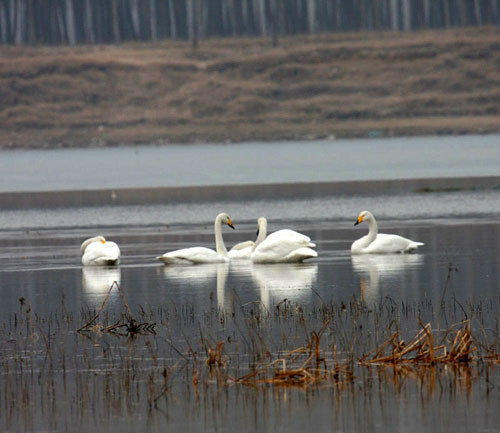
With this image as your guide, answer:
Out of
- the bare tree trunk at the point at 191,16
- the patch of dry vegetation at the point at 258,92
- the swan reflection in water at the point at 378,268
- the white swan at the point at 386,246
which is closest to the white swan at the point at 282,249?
the swan reflection in water at the point at 378,268

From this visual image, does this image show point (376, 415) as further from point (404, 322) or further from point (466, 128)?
point (466, 128)

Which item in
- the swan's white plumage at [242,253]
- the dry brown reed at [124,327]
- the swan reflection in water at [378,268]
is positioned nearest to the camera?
the dry brown reed at [124,327]

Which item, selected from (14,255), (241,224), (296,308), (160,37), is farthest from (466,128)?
(296,308)

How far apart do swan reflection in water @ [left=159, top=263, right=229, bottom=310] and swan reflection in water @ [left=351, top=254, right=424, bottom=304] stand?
1.82m

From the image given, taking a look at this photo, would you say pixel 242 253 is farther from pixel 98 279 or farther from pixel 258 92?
pixel 258 92

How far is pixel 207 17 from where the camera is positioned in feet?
446

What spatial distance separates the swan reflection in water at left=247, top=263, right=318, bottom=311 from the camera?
15008 millimetres

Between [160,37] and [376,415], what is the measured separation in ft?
427

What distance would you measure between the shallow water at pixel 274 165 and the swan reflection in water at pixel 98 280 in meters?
33.4

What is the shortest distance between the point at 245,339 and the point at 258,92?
109352 millimetres

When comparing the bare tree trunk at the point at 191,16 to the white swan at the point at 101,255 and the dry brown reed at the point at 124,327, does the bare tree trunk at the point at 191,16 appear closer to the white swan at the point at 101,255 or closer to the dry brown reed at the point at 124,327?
the white swan at the point at 101,255

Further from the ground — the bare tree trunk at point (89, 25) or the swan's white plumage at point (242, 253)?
the bare tree trunk at point (89, 25)

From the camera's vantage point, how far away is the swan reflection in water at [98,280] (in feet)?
52.9

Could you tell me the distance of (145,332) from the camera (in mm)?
12781
